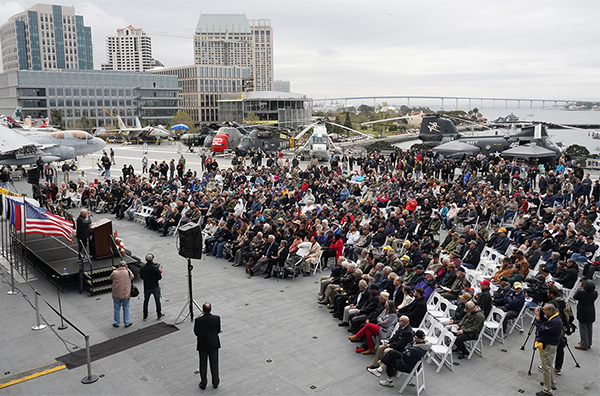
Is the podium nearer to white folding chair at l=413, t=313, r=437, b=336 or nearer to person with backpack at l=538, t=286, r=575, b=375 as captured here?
white folding chair at l=413, t=313, r=437, b=336

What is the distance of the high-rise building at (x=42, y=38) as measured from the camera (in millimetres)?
164750

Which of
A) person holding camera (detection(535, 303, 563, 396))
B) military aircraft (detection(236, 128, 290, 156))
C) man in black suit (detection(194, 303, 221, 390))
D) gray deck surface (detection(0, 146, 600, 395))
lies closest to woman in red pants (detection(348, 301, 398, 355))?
gray deck surface (detection(0, 146, 600, 395))

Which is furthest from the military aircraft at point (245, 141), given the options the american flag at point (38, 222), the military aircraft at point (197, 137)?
the american flag at point (38, 222)

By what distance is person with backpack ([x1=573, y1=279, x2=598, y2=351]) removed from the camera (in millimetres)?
8141

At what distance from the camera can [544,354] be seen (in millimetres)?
7066

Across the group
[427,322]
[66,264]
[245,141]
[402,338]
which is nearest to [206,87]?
[245,141]

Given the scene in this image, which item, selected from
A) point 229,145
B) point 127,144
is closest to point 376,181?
point 229,145

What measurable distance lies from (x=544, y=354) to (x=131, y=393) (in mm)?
6184

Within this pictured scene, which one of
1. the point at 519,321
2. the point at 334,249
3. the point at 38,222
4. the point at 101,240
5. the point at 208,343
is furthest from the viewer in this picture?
the point at 334,249

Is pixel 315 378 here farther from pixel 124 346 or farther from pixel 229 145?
pixel 229 145

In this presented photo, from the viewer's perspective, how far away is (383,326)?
820 cm

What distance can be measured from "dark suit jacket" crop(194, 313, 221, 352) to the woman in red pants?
2704 millimetres

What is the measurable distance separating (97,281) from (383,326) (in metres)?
6.99

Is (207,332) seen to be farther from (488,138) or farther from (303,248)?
(488,138)
